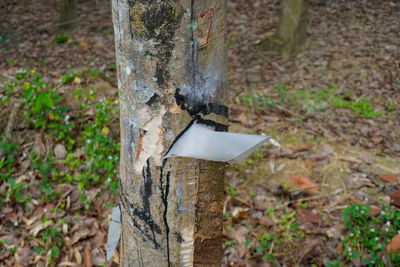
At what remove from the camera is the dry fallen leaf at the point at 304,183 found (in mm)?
3287

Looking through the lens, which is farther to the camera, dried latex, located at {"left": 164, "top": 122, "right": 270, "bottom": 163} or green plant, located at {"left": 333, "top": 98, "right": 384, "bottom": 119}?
green plant, located at {"left": 333, "top": 98, "right": 384, "bottom": 119}

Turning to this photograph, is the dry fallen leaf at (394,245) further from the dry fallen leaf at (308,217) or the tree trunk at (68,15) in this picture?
the tree trunk at (68,15)

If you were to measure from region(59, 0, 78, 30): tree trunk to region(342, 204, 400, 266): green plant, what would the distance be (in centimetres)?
625

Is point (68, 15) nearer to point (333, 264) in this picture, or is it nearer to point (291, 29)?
point (291, 29)

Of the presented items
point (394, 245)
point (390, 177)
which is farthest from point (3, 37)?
point (394, 245)

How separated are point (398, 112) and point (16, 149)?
428 centimetres

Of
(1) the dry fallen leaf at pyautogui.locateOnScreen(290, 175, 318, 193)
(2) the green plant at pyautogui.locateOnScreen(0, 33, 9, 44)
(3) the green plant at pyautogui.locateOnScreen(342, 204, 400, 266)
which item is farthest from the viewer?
(2) the green plant at pyautogui.locateOnScreen(0, 33, 9, 44)

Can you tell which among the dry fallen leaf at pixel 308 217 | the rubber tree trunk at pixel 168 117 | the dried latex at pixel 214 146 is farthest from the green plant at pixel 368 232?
the dried latex at pixel 214 146

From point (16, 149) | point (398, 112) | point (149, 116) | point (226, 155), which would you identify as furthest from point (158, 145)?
point (398, 112)

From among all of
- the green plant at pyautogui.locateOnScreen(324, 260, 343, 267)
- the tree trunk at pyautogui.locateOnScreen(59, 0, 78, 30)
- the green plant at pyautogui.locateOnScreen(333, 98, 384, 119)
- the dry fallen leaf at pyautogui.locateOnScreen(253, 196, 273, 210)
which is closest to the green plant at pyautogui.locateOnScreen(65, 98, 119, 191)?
the dry fallen leaf at pyautogui.locateOnScreen(253, 196, 273, 210)

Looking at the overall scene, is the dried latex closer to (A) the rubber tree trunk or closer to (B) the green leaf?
(A) the rubber tree trunk

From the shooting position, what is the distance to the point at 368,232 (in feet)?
8.94

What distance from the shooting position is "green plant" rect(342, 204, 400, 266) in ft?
8.46

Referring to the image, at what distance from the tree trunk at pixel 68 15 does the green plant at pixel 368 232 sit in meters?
6.25
